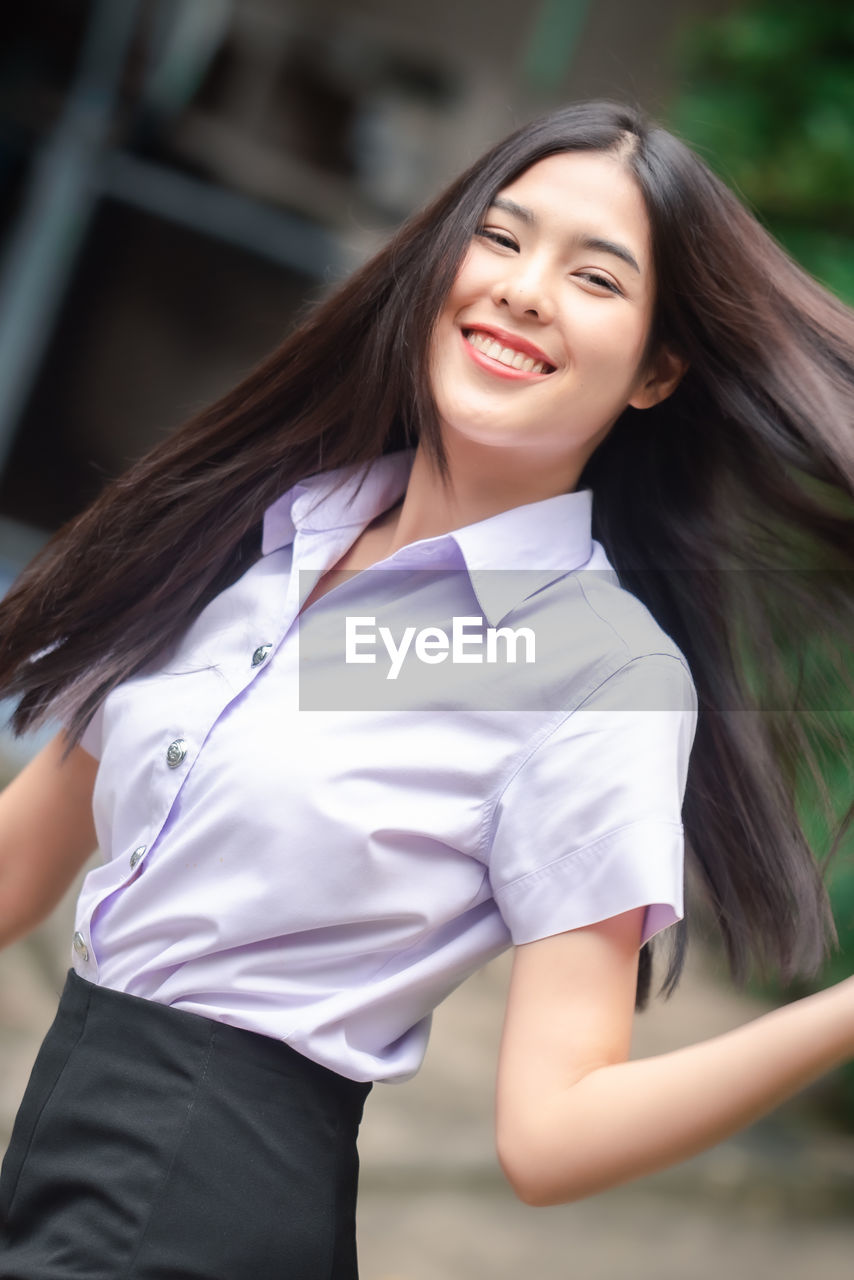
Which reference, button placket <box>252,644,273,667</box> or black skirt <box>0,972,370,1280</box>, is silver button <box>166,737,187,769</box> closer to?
button placket <box>252,644,273,667</box>

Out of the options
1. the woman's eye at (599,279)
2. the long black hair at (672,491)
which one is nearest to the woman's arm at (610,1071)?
the long black hair at (672,491)

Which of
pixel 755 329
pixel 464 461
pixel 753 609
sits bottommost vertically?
pixel 753 609

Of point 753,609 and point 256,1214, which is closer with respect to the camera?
point 256,1214

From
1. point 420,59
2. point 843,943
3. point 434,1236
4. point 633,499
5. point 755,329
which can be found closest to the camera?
point 755,329

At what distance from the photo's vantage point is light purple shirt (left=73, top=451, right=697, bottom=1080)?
1253 mm

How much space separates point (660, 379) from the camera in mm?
1510

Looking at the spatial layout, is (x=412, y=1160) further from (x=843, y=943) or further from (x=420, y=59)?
(x=420, y=59)

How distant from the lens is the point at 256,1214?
1313 mm

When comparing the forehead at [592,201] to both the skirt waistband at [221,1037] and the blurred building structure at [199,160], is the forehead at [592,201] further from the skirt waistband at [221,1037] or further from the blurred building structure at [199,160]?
the blurred building structure at [199,160]

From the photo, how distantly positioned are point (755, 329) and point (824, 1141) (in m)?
2.90

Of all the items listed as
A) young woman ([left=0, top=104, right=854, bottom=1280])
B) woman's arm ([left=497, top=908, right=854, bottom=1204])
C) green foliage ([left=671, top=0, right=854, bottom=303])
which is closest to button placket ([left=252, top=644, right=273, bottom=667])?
Answer: young woman ([left=0, top=104, right=854, bottom=1280])

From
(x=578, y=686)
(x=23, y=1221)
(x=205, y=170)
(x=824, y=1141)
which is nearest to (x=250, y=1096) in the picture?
(x=23, y=1221)

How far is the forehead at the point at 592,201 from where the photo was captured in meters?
1.39
